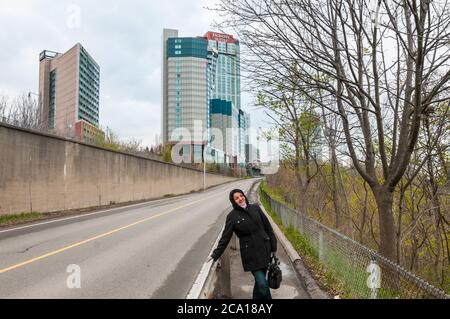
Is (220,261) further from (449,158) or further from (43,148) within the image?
(43,148)

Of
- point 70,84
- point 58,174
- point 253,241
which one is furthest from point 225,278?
point 70,84

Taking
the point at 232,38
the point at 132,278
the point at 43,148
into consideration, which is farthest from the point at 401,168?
the point at 43,148

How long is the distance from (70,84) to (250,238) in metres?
43.9

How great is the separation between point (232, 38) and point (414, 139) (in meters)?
4.28

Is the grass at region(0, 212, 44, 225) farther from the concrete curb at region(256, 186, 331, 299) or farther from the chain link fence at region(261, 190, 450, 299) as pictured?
the chain link fence at region(261, 190, 450, 299)

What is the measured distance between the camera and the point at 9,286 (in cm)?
602

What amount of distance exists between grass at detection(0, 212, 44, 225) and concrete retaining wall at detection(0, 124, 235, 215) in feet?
0.67

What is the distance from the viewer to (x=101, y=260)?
8094mm

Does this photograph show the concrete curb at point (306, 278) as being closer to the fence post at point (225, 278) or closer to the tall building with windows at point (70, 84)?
the fence post at point (225, 278)

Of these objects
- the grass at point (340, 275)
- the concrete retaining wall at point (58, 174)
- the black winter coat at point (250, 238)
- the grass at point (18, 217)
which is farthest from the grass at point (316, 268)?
the concrete retaining wall at point (58, 174)

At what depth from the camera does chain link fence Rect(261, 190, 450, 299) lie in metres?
4.23

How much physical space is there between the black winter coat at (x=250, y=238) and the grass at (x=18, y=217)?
1190 cm

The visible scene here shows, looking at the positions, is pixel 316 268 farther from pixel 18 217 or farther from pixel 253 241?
pixel 18 217

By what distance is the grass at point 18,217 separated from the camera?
553 inches
